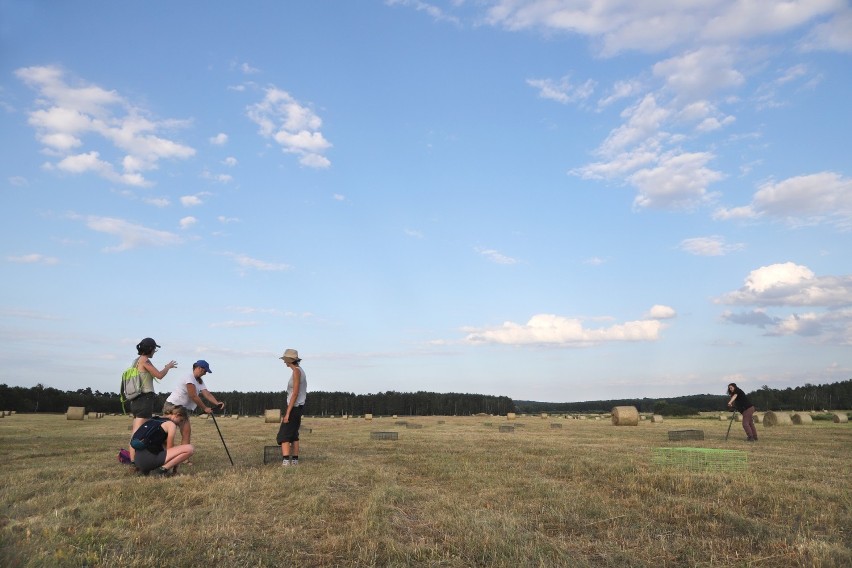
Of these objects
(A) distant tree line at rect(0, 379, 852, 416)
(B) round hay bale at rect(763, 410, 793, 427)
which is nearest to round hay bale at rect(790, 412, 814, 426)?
(B) round hay bale at rect(763, 410, 793, 427)

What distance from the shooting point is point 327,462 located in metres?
11.8

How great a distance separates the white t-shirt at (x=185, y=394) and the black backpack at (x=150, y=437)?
4.92 feet

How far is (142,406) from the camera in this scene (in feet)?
32.8

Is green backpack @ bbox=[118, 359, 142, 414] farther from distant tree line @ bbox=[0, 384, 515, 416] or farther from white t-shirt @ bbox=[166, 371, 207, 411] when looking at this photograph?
distant tree line @ bbox=[0, 384, 515, 416]

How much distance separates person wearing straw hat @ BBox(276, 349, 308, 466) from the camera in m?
10.9

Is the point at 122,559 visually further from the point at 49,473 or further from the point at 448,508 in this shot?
the point at 49,473

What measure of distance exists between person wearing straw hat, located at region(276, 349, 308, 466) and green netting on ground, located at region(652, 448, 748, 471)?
7138 millimetres

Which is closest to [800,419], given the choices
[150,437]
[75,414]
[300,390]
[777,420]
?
[777,420]

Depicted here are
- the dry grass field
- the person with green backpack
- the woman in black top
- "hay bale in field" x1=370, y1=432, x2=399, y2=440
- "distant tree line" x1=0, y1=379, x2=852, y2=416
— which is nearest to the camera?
the dry grass field

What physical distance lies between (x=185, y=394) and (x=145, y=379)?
41.1 inches

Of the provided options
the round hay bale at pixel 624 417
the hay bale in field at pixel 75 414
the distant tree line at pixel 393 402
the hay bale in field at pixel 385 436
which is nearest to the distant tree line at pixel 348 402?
the distant tree line at pixel 393 402

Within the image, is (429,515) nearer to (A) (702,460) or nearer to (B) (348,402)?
(A) (702,460)

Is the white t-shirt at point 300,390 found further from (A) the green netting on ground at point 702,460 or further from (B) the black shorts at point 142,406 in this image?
(A) the green netting on ground at point 702,460

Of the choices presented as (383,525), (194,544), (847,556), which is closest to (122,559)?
(194,544)
